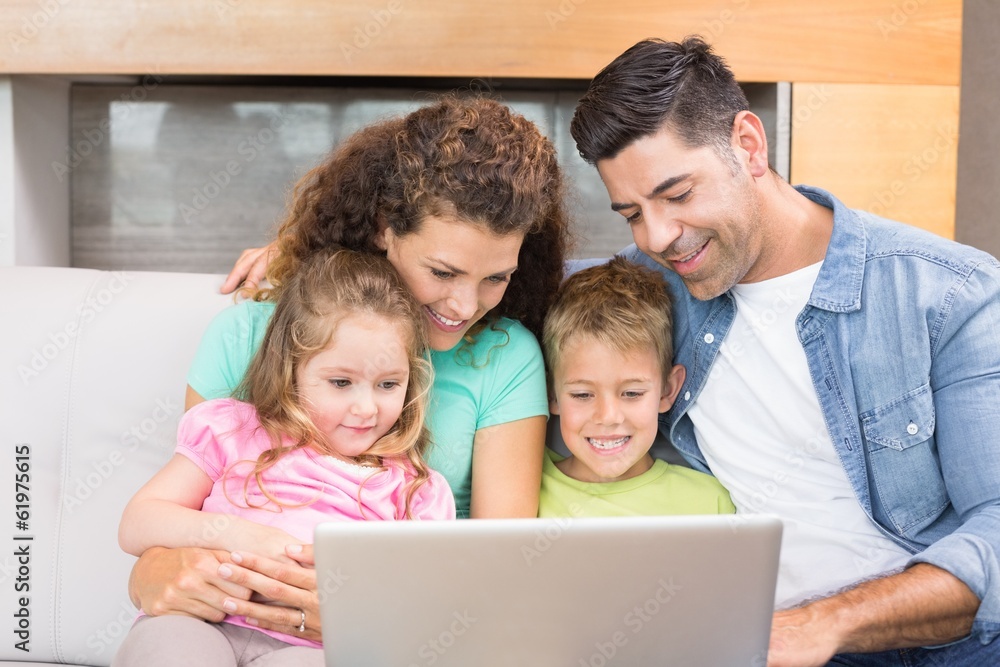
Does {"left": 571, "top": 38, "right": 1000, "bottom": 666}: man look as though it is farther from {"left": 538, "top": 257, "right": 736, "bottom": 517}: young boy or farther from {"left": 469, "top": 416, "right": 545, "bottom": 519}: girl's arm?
{"left": 469, "top": 416, "right": 545, "bottom": 519}: girl's arm

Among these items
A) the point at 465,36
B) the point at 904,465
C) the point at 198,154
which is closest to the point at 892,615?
the point at 904,465

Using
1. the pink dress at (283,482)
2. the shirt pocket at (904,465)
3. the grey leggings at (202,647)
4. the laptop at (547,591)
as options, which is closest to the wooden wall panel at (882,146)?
the shirt pocket at (904,465)

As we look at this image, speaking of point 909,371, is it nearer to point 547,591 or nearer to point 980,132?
point 547,591

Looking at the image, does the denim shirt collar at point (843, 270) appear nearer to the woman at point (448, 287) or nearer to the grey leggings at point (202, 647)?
the woman at point (448, 287)

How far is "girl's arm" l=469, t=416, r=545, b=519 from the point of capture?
1491 millimetres

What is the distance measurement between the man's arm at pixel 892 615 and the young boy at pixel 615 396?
0.33 m

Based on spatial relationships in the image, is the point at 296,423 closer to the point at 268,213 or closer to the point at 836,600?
the point at 836,600

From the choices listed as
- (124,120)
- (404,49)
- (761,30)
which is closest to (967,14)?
(761,30)

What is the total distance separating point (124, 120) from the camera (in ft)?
7.81

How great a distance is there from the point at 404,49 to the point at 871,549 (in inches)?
55.7

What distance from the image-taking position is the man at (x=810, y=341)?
138cm

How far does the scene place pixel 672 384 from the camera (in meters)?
1.60

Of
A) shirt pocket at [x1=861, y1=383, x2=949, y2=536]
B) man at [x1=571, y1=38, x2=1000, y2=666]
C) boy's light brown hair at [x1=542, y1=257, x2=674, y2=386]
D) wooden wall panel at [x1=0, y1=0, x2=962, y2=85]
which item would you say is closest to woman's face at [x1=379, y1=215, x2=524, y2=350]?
boy's light brown hair at [x1=542, y1=257, x2=674, y2=386]

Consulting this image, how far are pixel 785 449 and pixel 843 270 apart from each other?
31 cm
